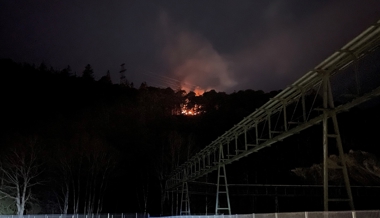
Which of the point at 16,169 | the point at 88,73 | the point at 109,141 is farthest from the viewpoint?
the point at 88,73

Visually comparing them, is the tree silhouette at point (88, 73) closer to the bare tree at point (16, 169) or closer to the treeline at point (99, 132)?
the treeline at point (99, 132)

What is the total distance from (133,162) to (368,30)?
187 ft

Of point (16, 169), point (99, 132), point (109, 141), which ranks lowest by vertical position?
point (16, 169)

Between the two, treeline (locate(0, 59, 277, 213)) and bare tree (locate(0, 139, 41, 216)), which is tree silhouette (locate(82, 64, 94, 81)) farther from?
bare tree (locate(0, 139, 41, 216))

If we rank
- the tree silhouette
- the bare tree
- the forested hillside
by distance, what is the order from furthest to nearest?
the tree silhouette, the forested hillside, the bare tree

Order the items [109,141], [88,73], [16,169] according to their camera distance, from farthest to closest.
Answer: [88,73] < [109,141] < [16,169]

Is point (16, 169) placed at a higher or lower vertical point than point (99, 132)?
lower

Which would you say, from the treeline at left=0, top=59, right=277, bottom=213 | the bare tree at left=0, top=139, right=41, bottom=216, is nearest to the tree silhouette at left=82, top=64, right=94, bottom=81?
the treeline at left=0, top=59, right=277, bottom=213

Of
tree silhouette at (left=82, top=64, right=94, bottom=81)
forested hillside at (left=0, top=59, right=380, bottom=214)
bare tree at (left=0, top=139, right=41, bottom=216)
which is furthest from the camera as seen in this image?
tree silhouette at (left=82, top=64, right=94, bottom=81)

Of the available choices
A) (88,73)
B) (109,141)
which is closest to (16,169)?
(109,141)

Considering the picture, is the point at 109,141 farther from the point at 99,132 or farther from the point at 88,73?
the point at 88,73

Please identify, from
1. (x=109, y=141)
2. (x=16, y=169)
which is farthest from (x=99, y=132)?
(x=16, y=169)

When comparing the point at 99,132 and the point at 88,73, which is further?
the point at 88,73

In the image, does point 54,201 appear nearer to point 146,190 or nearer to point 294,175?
point 146,190
